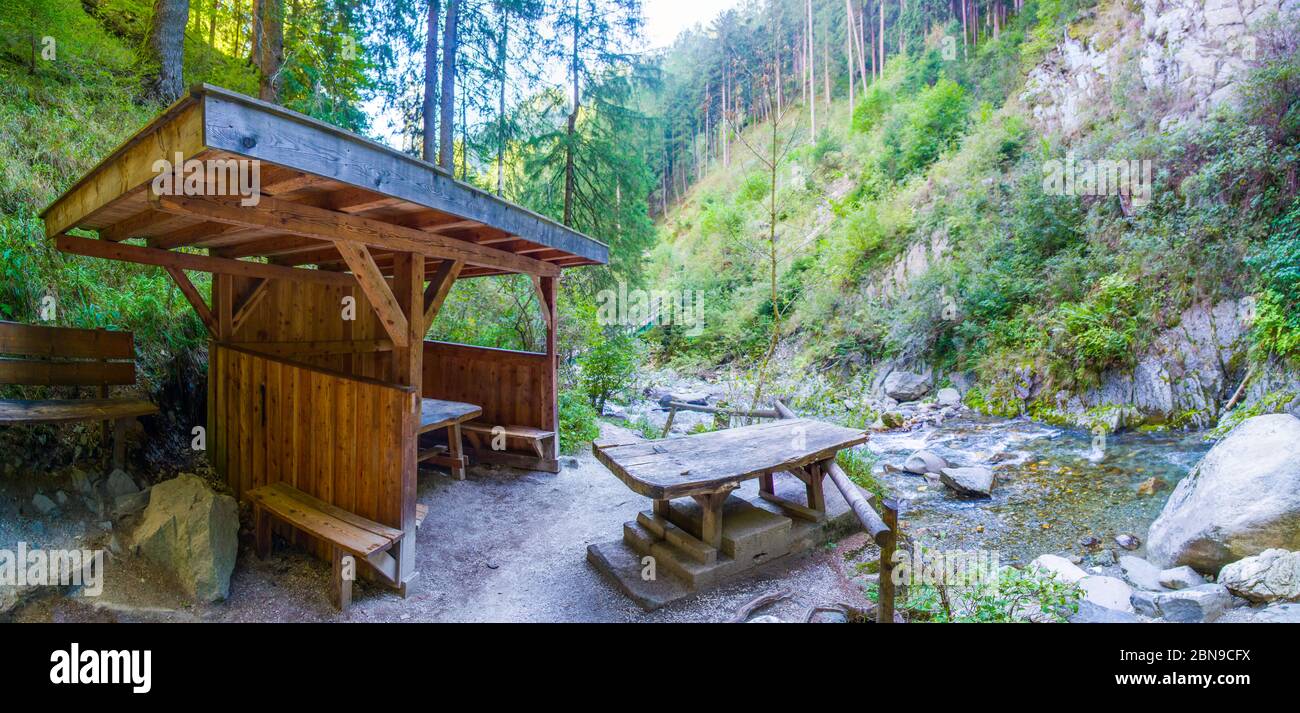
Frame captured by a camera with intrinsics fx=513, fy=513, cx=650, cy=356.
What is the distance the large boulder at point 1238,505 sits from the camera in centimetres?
382

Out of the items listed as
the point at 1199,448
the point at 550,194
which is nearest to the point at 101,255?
the point at 550,194

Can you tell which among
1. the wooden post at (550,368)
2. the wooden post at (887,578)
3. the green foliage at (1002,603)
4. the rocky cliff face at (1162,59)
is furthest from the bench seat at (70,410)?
the rocky cliff face at (1162,59)

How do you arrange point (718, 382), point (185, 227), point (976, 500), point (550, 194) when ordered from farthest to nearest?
point (718, 382)
point (550, 194)
point (976, 500)
point (185, 227)

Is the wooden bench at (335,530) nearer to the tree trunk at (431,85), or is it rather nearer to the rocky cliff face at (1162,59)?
the tree trunk at (431,85)

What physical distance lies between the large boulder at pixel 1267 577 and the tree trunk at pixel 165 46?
12589 mm

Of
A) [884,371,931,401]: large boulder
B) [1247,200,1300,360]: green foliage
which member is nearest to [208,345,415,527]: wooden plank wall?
[1247,200,1300,360]: green foliage

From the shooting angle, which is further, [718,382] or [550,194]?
[718,382]

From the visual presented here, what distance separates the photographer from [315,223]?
2797mm

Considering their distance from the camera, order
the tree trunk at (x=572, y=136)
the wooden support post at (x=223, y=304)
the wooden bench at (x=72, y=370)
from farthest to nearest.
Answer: the tree trunk at (x=572, y=136), the wooden support post at (x=223, y=304), the wooden bench at (x=72, y=370)

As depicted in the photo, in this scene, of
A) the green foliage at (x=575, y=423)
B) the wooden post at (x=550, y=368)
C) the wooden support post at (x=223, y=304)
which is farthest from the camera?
the green foliage at (x=575, y=423)

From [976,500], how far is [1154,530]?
151cm

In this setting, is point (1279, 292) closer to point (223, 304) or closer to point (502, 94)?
point (223, 304)
